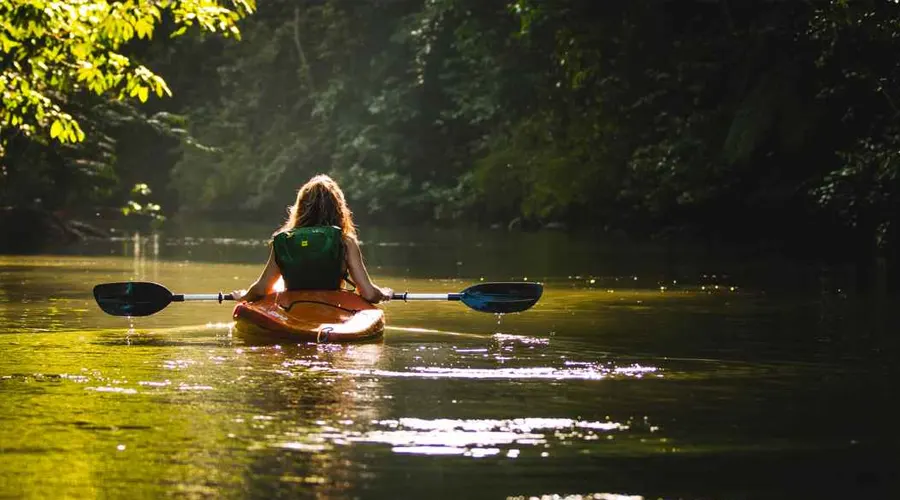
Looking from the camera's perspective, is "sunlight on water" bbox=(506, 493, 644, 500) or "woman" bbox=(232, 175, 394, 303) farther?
"woman" bbox=(232, 175, 394, 303)

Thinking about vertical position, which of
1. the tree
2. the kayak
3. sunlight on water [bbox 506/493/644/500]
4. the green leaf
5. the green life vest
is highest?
the tree

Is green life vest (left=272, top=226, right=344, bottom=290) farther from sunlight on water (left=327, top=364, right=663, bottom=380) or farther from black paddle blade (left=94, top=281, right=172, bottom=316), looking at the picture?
sunlight on water (left=327, top=364, right=663, bottom=380)

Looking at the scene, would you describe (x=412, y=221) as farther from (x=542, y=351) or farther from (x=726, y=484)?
(x=726, y=484)

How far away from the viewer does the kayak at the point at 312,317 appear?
1417 centimetres

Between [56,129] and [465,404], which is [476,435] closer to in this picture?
[465,404]

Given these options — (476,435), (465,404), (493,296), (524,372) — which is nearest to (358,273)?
(493,296)

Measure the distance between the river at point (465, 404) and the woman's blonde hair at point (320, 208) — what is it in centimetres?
111

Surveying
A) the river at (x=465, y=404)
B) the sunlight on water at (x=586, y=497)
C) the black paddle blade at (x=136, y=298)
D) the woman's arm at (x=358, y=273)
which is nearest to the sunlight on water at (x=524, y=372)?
the river at (x=465, y=404)

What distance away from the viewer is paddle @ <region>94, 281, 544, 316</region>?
618 inches

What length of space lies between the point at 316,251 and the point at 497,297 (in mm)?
1887

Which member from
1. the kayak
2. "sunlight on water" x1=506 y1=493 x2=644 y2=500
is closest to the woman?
the kayak

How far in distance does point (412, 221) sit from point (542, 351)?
53028 millimetres

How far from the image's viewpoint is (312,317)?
14.5 m

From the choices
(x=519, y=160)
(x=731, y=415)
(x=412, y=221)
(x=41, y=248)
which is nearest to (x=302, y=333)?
(x=731, y=415)
